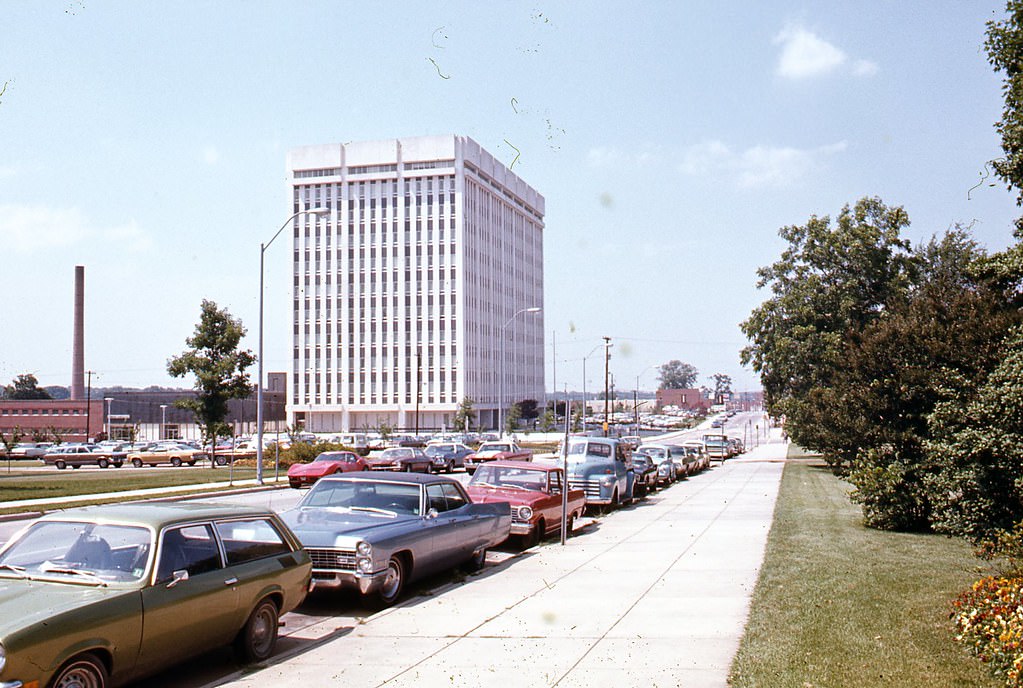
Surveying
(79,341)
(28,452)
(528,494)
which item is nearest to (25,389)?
(79,341)

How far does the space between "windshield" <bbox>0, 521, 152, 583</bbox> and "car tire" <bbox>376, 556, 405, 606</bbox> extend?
154 inches

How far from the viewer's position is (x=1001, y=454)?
11578 millimetres

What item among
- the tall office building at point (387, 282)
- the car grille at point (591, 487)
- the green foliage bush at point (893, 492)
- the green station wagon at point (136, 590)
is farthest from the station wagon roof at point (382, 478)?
the tall office building at point (387, 282)

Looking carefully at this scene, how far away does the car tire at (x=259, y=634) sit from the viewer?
8.23 metres

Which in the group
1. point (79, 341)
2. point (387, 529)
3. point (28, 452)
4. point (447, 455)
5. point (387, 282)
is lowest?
point (28, 452)

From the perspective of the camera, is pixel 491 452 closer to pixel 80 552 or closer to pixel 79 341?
pixel 80 552

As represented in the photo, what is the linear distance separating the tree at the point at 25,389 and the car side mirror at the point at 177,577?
508ft

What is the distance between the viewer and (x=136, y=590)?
696 cm

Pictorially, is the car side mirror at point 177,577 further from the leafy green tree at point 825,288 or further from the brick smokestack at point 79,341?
the brick smokestack at point 79,341

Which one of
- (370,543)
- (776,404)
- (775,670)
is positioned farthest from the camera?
(776,404)

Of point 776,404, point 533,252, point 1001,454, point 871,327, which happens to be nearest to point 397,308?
point 533,252

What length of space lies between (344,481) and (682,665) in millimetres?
5936

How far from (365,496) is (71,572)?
5.30 m

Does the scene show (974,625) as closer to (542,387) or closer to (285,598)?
(285,598)
